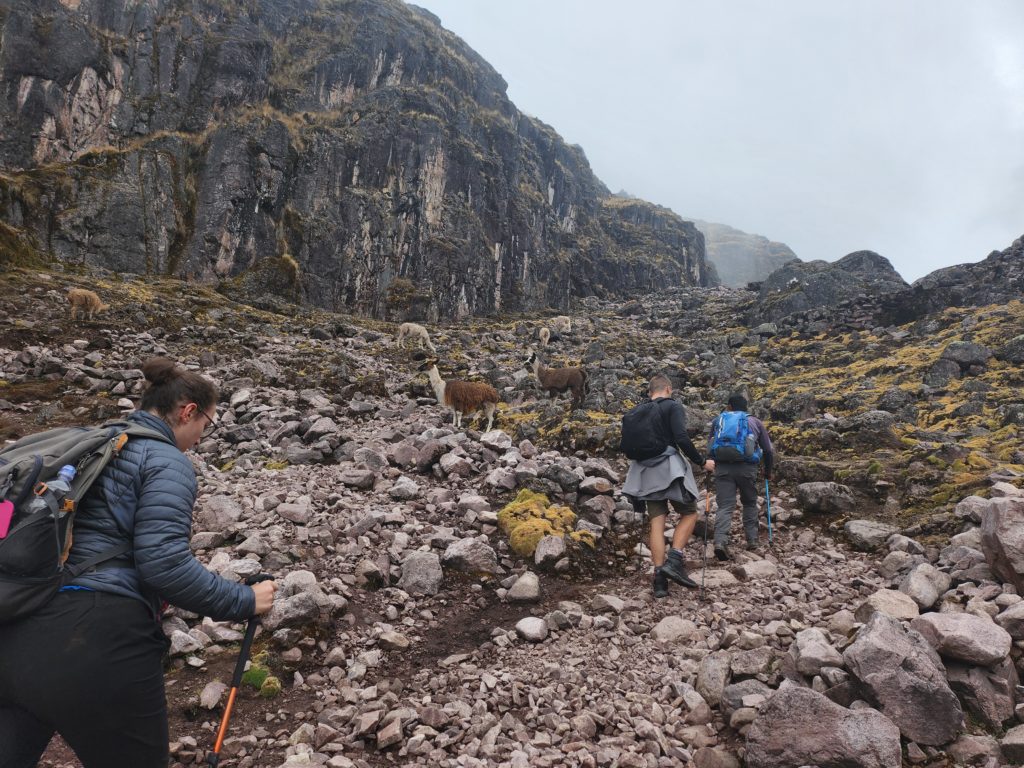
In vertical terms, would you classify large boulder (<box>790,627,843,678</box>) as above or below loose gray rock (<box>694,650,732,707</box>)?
above

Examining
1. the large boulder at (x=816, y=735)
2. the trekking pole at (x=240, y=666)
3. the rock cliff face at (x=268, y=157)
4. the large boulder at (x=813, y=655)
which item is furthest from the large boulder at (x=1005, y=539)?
the rock cliff face at (x=268, y=157)

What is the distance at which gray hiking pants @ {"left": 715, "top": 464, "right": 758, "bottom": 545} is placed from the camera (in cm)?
704

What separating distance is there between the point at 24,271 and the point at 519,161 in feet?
267

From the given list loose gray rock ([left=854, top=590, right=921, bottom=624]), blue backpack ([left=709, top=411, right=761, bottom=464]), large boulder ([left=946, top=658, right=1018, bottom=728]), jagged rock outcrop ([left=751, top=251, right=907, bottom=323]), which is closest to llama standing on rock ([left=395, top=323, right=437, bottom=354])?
blue backpack ([left=709, top=411, right=761, bottom=464])

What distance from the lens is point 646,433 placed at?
639cm

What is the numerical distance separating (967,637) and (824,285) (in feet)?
146

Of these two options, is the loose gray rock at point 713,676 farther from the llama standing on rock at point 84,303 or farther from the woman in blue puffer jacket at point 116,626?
the llama standing on rock at point 84,303

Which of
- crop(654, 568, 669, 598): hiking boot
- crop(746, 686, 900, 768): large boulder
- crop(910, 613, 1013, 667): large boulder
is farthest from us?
crop(654, 568, 669, 598): hiking boot

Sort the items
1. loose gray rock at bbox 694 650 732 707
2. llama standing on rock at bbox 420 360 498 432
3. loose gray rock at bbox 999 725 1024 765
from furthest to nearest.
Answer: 1. llama standing on rock at bbox 420 360 498 432
2. loose gray rock at bbox 694 650 732 707
3. loose gray rock at bbox 999 725 1024 765

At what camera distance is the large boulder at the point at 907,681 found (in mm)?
3078

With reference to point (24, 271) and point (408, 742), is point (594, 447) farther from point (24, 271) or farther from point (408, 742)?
point (24, 271)

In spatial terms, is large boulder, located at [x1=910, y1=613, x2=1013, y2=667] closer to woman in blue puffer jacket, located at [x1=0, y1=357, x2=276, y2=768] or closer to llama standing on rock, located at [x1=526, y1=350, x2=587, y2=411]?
woman in blue puffer jacket, located at [x1=0, y1=357, x2=276, y2=768]

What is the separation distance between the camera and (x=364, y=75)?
70875 millimetres

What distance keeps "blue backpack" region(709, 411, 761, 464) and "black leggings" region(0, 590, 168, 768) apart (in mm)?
6729
